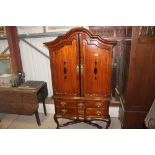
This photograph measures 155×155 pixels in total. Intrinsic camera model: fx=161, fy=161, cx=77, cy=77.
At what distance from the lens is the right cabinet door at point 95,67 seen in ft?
7.86

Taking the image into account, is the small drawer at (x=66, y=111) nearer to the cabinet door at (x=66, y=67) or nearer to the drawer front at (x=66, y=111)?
the drawer front at (x=66, y=111)

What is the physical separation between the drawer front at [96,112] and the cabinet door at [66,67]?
0.38 metres

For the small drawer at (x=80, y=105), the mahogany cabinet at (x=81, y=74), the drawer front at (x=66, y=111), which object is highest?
the mahogany cabinet at (x=81, y=74)

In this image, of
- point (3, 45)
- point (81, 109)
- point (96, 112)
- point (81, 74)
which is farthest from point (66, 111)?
point (3, 45)

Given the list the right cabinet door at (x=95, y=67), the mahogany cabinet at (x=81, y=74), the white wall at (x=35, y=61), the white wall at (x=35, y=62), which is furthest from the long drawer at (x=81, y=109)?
the white wall at (x=35, y=62)

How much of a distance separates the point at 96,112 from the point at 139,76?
0.94 meters

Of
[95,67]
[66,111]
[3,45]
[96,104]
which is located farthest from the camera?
[3,45]

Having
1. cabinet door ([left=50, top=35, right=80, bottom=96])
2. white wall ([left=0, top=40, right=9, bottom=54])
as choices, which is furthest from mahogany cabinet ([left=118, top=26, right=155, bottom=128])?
white wall ([left=0, top=40, right=9, bottom=54])

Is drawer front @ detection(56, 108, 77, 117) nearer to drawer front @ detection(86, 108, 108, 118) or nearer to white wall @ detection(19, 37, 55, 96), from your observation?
drawer front @ detection(86, 108, 108, 118)

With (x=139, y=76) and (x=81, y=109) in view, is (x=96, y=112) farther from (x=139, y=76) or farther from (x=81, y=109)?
(x=139, y=76)

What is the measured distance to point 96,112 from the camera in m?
2.81

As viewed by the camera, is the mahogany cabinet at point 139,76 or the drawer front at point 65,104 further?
the drawer front at point 65,104

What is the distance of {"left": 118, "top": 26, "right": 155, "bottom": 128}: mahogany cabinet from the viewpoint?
2326mm
